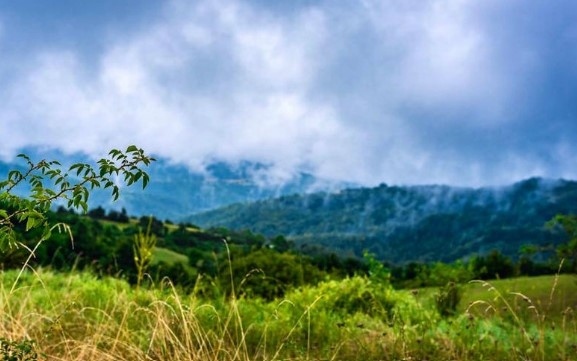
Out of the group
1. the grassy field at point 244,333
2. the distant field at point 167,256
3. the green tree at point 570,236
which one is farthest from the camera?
the distant field at point 167,256

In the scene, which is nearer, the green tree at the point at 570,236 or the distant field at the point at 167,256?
the green tree at the point at 570,236

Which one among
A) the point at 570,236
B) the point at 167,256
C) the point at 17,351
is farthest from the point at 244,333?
the point at 167,256

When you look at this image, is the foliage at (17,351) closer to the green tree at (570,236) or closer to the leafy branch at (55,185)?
the leafy branch at (55,185)

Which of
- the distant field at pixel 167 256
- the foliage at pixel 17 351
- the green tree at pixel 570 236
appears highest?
the green tree at pixel 570 236

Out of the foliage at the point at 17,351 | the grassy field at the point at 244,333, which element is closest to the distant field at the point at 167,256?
the grassy field at the point at 244,333

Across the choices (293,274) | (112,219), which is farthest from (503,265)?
(112,219)

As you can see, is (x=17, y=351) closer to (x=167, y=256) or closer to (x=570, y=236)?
(x=570, y=236)

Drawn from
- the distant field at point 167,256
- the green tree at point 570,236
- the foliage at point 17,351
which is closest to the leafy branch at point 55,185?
the foliage at point 17,351

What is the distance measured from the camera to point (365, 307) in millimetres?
13406

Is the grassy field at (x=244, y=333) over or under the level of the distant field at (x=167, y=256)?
under

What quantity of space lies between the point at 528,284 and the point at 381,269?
482 inches

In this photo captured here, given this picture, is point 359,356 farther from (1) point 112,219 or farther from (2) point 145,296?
(1) point 112,219

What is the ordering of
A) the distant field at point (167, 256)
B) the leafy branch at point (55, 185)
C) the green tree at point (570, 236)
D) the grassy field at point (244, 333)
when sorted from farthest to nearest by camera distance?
the distant field at point (167, 256) < the green tree at point (570, 236) < the grassy field at point (244, 333) < the leafy branch at point (55, 185)

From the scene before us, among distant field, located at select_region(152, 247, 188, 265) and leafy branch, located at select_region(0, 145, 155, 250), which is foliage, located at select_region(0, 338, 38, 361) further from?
distant field, located at select_region(152, 247, 188, 265)
